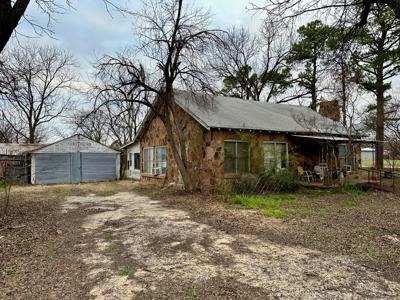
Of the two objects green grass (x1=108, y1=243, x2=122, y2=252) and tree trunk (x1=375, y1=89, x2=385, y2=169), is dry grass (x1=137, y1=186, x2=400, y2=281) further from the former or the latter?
tree trunk (x1=375, y1=89, x2=385, y2=169)

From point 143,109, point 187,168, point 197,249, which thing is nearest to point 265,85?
point 143,109

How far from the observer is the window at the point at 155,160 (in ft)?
55.1

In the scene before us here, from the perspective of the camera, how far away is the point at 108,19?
7203 mm

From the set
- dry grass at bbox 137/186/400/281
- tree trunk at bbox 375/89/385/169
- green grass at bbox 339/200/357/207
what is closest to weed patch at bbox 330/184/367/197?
dry grass at bbox 137/186/400/281

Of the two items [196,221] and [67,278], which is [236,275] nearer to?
[67,278]

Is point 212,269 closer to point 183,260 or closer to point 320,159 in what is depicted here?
point 183,260

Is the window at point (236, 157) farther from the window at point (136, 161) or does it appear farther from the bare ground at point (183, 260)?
the window at point (136, 161)

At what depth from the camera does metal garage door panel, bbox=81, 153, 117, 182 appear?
21375mm

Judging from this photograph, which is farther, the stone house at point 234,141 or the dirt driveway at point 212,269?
the stone house at point 234,141

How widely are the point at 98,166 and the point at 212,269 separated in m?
18.9

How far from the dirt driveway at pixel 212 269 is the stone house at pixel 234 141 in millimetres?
6721

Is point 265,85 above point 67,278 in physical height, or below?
above

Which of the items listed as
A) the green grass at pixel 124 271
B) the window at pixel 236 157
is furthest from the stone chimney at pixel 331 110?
the green grass at pixel 124 271

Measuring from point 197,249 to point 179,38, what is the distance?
9146mm
